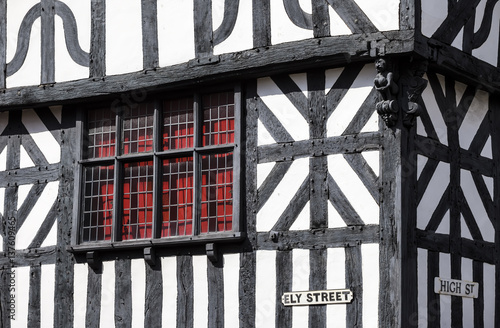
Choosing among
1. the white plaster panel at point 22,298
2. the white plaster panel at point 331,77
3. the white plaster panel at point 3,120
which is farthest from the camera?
the white plaster panel at point 3,120

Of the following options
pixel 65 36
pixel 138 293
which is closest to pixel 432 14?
pixel 138 293

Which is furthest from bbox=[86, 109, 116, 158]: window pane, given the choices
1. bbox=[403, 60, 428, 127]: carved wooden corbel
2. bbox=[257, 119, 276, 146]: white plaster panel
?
bbox=[403, 60, 428, 127]: carved wooden corbel

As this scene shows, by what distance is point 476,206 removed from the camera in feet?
39.2

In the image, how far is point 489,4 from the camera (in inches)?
490

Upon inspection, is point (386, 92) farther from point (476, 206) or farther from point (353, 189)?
point (476, 206)

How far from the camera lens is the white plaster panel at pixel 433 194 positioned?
11.1 m

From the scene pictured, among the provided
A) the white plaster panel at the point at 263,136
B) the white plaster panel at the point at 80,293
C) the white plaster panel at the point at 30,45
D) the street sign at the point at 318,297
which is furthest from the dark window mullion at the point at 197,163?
the white plaster panel at the point at 30,45

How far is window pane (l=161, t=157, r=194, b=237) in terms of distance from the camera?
12078 mm

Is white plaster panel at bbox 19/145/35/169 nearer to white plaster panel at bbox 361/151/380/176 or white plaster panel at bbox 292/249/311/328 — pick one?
white plaster panel at bbox 292/249/311/328

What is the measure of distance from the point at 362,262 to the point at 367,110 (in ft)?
4.83

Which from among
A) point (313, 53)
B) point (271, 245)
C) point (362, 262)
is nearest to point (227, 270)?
point (271, 245)

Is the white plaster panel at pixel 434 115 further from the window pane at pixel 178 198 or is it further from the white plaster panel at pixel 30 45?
the white plaster panel at pixel 30 45

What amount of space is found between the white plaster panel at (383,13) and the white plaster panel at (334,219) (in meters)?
1.81

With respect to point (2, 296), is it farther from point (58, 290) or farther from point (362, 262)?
point (362, 262)
